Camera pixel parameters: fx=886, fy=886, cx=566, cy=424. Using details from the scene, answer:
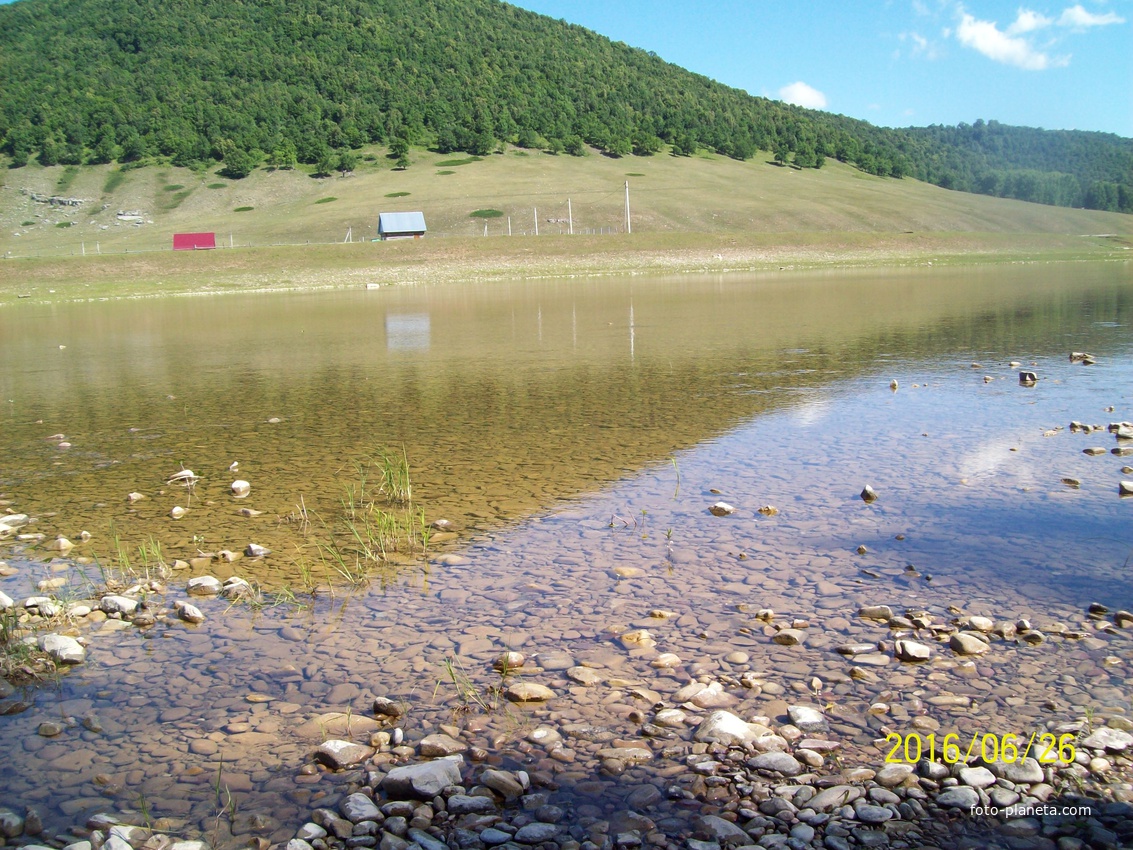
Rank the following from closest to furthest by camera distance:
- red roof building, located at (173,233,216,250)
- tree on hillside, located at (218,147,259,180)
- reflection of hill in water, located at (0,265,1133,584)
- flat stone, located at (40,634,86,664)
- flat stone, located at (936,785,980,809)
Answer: flat stone, located at (936,785,980,809), flat stone, located at (40,634,86,664), reflection of hill in water, located at (0,265,1133,584), red roof building, located at (173,233,216,250), tree on hillside, located at (218,147,259,180)

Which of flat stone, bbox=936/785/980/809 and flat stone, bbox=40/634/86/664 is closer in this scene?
flat stone, bbox=936/785/980/809

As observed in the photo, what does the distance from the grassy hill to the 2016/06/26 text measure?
57.4m

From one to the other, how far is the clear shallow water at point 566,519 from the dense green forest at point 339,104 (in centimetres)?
12506

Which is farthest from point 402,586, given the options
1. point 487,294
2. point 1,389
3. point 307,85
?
point 307,85

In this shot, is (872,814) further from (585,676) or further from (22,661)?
(22,661)

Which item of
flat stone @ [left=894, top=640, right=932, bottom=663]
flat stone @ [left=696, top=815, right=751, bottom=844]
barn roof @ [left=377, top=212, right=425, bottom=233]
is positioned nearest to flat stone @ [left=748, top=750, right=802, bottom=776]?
flat stone @ [left=696, top=815, right=751, bottom=844]

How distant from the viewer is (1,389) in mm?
19484

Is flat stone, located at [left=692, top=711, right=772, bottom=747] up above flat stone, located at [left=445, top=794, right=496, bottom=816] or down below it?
above

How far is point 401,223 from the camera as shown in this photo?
9262 centimetres

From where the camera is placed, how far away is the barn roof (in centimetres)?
9188

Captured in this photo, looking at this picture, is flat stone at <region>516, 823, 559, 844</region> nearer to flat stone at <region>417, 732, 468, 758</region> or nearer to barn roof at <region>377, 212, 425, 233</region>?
flat stone at <region>417, 732, 468, 758</region>

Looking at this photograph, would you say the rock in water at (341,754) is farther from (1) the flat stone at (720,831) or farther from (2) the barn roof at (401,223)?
(2) the barn roof at (401,223)

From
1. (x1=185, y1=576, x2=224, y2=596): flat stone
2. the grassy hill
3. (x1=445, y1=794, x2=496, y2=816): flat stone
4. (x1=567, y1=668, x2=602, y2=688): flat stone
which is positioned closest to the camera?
(x1=445, y1=794, x2=496, y2=816): flat stone

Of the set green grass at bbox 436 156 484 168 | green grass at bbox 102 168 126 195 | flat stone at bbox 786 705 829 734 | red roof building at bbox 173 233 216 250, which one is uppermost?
green grass at bbox 436 156 484 168
